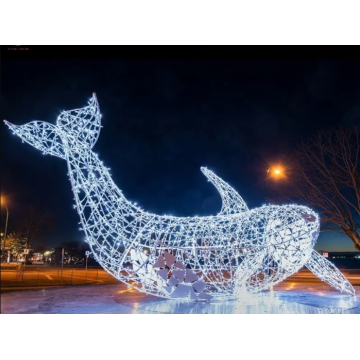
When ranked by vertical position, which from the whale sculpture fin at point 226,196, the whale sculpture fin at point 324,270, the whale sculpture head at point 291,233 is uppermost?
the whale sculpture fin at point 226,196

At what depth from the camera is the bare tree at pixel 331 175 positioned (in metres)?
14.5

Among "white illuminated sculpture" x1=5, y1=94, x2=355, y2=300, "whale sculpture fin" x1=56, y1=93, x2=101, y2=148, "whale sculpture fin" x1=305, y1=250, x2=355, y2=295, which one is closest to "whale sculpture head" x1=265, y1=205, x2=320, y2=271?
"white illuminated sculpture" x1=5, y1=94, x2=355, y2=300

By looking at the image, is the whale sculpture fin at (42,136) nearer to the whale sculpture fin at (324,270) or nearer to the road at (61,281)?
the road at (61,281)

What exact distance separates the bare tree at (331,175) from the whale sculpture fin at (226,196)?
534cm

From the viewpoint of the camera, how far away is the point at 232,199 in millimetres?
11586

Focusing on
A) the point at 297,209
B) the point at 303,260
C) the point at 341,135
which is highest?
the point at 341,135

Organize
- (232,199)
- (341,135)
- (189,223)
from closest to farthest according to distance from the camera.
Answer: (189,223) → (232,199) → (341,135)

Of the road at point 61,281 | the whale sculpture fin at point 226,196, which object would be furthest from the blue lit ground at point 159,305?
the road at point 61,281

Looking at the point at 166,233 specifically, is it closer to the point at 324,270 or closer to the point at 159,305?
the point at 159,305

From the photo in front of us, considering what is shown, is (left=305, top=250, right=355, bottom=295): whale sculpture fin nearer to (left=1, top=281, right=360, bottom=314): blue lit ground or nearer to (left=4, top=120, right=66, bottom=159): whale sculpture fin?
(left=1, top=281, right=360, bottom=314): blue lit ground
